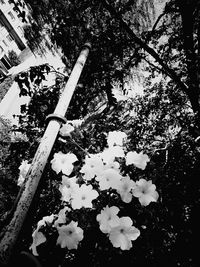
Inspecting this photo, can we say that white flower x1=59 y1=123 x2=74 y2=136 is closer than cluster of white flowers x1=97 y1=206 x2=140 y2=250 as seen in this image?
No

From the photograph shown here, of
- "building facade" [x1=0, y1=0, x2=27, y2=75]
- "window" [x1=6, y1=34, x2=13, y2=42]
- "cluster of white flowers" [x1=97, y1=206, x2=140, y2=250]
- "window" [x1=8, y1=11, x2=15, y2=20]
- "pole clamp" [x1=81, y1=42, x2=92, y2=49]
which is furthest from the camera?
"window" [x1=6, y1=34, x2=13, y2=42]

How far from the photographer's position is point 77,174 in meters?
1.23

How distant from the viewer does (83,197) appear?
99cm

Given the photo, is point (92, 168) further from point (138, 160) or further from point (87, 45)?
point (87, 45)

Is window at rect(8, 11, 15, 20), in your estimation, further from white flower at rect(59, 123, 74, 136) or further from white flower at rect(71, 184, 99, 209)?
white flower at rect(71, 184, 99, 209)

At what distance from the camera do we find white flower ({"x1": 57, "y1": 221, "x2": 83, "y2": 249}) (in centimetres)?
93

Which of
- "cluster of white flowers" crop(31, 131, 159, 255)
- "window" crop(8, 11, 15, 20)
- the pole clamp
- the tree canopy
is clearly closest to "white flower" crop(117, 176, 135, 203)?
"cluster of white flowers" crop(31, 131, 159, 255)

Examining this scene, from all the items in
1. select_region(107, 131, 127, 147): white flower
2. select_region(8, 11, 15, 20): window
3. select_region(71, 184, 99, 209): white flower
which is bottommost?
select_region(71, 184, 99, 209): white flower

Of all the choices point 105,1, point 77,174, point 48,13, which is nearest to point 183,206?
point 77,174

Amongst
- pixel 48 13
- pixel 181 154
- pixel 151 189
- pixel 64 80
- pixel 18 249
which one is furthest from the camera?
pixel 48 13

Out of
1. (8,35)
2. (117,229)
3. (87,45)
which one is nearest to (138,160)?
(117,229)

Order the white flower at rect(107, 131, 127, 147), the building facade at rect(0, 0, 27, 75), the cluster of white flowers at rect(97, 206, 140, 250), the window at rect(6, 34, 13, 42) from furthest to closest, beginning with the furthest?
1. the window at rect(6, 34, 13, 42)
2. the building facade at rect(0, 0, 27, 75)
3. the white flower at rect(107, 131, 127, 147)
4. the cluster of white flowers at rect(97, 206, 140, 250)

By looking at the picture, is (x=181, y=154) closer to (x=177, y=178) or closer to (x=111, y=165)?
(x=177, y=178)

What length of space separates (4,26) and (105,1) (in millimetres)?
35457
